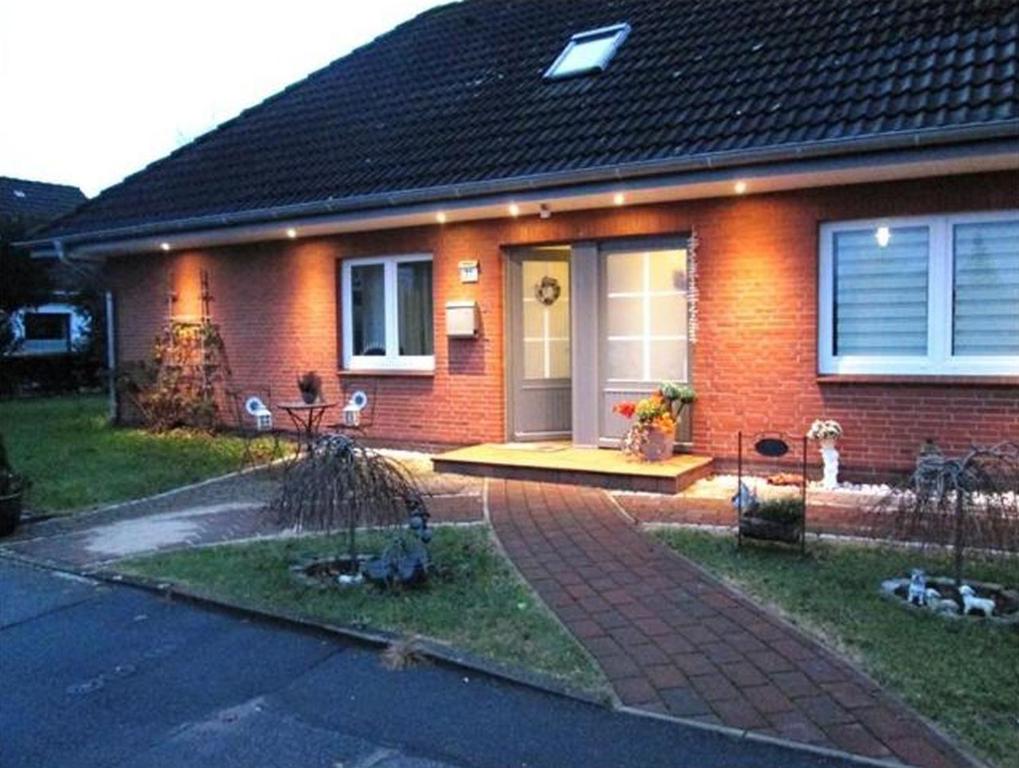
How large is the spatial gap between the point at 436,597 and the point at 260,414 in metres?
6.69

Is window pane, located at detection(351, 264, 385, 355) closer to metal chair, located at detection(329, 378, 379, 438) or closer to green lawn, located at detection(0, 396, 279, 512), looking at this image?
metal chair, located at detection(329, 378, 379, 438)

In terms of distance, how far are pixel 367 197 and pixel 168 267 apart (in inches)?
193

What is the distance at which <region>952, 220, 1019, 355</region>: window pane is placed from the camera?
793 centimetres

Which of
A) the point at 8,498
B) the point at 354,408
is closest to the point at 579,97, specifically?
the point at 354,408

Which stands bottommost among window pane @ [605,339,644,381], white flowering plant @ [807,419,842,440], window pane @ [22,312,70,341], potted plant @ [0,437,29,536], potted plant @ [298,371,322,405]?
potted plant @ [0,437,29,536]

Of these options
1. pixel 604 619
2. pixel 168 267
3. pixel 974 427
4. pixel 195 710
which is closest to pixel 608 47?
pixel 974 427

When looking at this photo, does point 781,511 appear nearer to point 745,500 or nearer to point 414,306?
point 745,500

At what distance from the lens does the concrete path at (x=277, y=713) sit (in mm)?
3553

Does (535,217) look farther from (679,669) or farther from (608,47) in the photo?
(679,669)

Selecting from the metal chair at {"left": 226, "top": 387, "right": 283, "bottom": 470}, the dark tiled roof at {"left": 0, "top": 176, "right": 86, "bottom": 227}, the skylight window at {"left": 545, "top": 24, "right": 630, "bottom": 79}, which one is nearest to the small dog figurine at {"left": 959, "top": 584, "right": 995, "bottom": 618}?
the skylight window at {"left": 545, "top": 24, "right": 630, "bottom": 79}

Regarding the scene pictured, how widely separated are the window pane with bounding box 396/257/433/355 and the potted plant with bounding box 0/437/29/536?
4.93 metres

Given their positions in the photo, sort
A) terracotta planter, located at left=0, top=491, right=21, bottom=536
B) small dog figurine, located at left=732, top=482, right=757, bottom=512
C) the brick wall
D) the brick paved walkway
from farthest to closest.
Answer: the brick wall < terracotta planter, located at left=0, top=491, right=21, bottom=536 < small dog figurine, located at left=732, top=482, right=757, bottom=512 < the brick paved walkway

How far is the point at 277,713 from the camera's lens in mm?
3986

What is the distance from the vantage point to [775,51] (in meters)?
9.69
